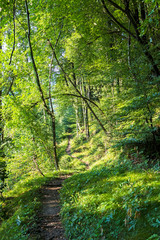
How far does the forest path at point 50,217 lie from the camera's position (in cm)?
436

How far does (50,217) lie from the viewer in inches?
209

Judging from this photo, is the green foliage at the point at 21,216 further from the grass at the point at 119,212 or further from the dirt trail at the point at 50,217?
the grass at the point at 119,212

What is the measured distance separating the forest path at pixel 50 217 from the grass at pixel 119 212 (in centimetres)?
31

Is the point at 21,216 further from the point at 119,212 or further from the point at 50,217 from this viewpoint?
the point at 119,212

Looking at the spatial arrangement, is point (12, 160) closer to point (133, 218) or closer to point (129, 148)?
point (129, 148)

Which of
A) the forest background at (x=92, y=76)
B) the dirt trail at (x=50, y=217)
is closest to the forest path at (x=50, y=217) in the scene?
the dirt trail at (x=50, y=217)

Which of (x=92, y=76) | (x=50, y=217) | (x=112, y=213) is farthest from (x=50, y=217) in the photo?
(x=92, y=76)

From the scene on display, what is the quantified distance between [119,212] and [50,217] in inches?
115

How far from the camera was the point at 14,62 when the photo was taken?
8.92 m

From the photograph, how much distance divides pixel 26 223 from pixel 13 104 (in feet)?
18.3

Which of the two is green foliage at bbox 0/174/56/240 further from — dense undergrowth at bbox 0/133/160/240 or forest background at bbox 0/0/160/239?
forest background at bbox 0/0/160/239

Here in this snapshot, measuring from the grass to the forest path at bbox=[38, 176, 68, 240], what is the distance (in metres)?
0.31

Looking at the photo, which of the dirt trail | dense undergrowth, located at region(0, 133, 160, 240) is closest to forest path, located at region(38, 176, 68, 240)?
the dirt trail

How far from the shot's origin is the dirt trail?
14.3 feet
